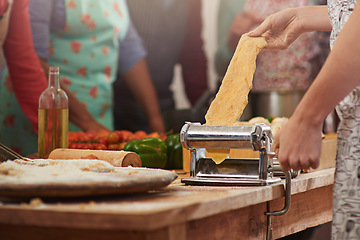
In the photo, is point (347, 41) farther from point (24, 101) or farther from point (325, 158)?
point (24, 101)

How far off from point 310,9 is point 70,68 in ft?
7.08

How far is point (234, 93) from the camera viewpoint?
1.73 m

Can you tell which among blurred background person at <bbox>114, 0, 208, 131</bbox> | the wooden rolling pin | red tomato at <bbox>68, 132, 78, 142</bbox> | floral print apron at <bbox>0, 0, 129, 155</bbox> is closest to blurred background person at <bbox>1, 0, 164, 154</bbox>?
floral print apron at <bbox>0, 0, 129, 155</bbox>

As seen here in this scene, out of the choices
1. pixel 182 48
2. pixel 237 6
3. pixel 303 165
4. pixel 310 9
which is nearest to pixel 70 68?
pixel 182 48

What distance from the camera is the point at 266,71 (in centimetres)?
490

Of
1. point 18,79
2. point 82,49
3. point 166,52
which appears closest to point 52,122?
point 18,79

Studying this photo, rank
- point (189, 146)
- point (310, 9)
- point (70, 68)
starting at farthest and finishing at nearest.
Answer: point (70, 68) → point (310, 9) → point (189, 146)

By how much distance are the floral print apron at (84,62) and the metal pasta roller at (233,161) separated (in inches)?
76.6

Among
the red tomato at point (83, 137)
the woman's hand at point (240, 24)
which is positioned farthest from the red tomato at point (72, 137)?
Answer: the woman's hand at point (240, 24)

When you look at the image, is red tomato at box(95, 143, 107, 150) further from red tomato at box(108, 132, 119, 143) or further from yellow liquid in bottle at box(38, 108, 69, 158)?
yellow liquid in bottle at box(38, 108, 69, 158)

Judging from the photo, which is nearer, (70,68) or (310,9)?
(310,9)

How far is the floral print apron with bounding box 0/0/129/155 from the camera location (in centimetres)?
336

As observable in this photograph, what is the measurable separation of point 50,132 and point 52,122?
0.13ft

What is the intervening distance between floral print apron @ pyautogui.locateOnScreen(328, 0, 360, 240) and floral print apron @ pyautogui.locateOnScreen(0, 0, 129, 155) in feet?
7.70
